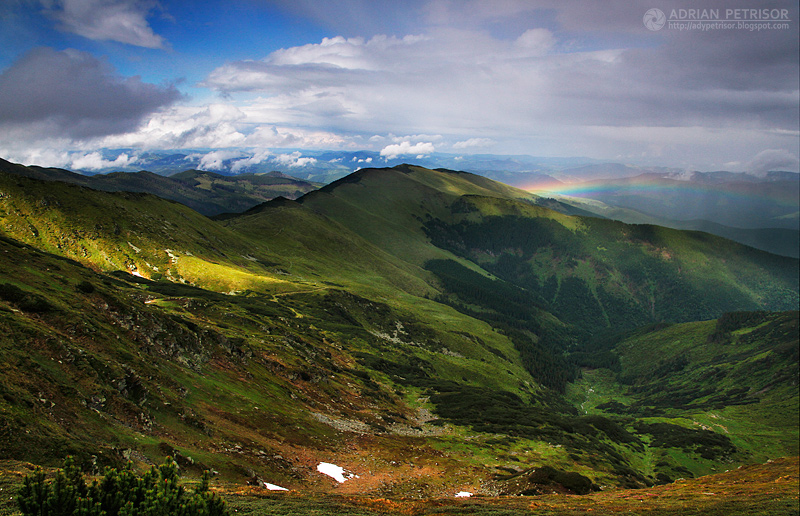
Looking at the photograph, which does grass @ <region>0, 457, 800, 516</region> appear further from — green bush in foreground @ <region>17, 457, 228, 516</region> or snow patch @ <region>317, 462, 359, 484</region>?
snow patch @ <region>317, 462, 359, 484</region>

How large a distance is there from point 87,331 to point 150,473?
3877 centimetres

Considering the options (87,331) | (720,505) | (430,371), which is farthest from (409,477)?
(430,371)

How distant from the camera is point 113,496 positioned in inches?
751

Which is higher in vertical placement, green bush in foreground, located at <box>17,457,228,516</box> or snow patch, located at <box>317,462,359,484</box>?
green bush in foreground, located at <box>17,457,228,516</box>

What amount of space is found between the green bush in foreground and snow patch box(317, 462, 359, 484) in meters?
35.3

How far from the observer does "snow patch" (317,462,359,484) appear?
52781 millimetres

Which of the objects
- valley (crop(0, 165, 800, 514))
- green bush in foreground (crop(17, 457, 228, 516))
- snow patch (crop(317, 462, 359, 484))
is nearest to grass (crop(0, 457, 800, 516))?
valley (crop(0, 165, 800, 514))

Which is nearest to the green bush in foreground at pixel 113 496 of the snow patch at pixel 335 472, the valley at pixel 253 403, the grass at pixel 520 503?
the grass at pixel 520 503

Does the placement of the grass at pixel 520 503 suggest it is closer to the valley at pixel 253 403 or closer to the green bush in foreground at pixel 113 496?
the valley at pixel 253 403

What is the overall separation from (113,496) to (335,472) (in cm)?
3936

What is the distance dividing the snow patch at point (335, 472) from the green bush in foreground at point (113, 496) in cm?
3533

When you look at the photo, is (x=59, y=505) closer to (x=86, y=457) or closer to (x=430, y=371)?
A: (x=86, y=457)

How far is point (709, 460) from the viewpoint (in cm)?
14362

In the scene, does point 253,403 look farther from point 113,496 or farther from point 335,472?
point 113,496
